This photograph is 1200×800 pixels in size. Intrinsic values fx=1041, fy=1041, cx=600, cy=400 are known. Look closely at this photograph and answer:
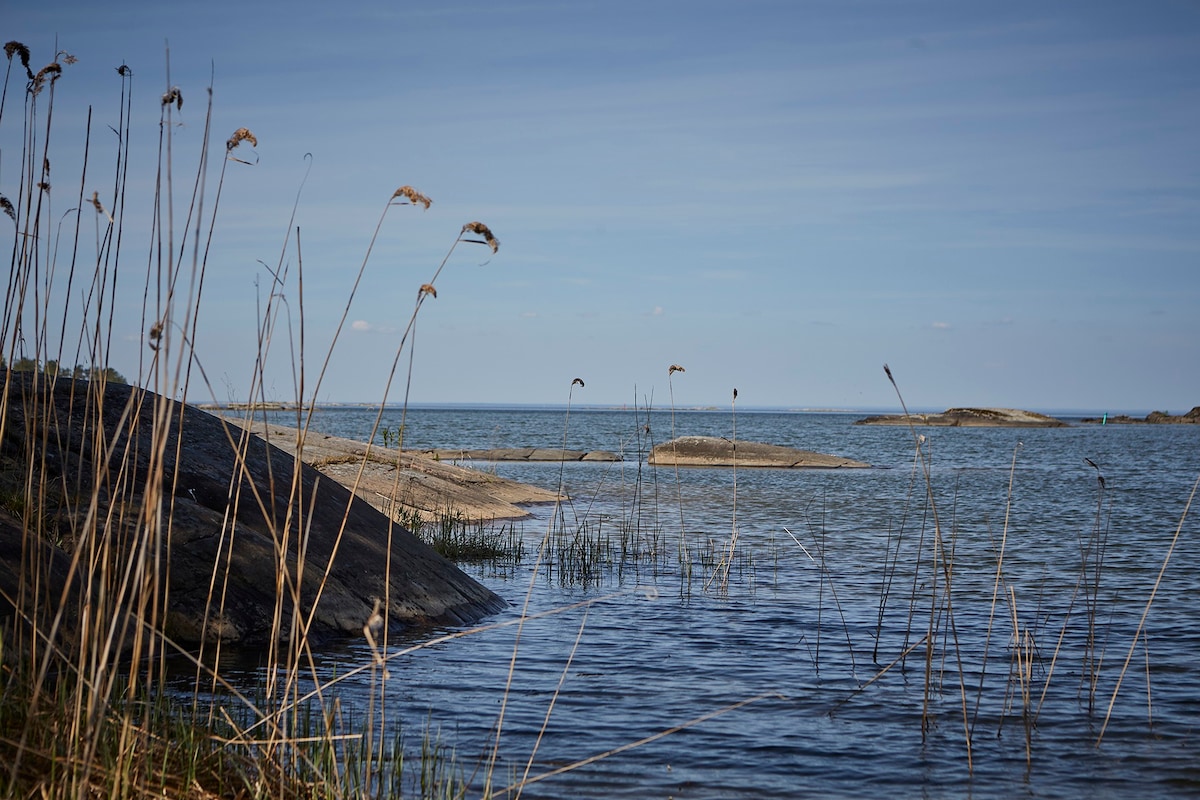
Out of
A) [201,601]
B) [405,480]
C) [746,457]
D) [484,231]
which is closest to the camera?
[484,231]

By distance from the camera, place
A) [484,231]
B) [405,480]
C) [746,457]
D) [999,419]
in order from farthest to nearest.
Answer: [999,419] < [746,457] < [405,480] < [484,231]

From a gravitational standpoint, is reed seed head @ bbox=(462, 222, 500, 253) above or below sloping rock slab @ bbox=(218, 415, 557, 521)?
above

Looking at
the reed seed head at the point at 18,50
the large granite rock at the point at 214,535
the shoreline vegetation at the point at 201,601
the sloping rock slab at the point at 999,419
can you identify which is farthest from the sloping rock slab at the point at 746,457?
the sloping rock slab at the point at 999,419

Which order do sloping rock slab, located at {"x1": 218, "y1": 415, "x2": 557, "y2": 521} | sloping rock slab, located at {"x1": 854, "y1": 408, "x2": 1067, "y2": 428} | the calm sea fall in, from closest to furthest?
the calm sea
sloping rock slab, located at {"x1": 218, "y1": 415, "x2": 557, "y2": 521}
sloping rock slab, located at {"x1": 854, "y1": 408, "x2": 1067, "y2": 428}

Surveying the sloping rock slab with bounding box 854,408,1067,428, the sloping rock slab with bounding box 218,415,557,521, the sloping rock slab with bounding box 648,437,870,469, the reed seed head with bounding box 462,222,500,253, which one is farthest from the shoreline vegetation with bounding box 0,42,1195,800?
the sloping rock slab with bounding box 854,408,1067,428

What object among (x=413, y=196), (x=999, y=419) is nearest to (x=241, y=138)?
(x=413, y=196)

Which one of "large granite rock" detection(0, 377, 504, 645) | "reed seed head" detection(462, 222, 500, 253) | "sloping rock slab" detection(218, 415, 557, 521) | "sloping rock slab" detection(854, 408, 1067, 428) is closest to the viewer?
"reed seed head" detection(462, 222, 500, 253)

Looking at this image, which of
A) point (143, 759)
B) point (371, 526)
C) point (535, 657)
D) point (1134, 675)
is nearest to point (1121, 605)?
point (1134, 675)

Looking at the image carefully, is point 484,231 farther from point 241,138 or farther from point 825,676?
point 825,676

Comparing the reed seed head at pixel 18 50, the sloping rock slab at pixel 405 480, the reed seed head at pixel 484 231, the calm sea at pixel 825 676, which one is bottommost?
the calm sea at pixel 825 676

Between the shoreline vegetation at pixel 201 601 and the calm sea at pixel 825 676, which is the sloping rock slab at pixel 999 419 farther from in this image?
the shoreline vegetation at pixel 201 601

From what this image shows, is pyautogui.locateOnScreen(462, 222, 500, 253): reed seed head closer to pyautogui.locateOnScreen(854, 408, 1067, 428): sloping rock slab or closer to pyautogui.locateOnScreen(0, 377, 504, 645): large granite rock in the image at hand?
pyautogui.locateOnScreen(0, 377, 504, 645): large granite rock

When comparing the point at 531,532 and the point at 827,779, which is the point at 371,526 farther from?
the point at 531,532

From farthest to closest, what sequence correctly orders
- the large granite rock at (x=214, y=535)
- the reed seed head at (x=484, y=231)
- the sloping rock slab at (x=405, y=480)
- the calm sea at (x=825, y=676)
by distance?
the sloping rock slab at (x=405, y=480) → the large granite rock at (x=214, y=535) → the calm sea at (x=825, y=676) → the reed seed head at (x=484, y=231)
